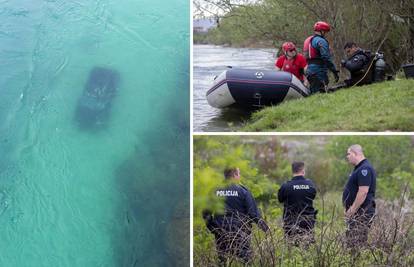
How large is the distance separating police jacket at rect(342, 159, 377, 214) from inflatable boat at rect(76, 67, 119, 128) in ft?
8.59

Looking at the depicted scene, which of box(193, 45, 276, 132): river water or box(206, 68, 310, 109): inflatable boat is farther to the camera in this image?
box(193, 45, 276, 132): river water

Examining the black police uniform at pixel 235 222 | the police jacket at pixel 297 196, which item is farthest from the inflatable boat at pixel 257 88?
the black police uniform at pixel 235 222

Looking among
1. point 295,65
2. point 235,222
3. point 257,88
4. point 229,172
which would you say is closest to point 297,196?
point 235,222

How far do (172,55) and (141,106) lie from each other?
74 centimetres

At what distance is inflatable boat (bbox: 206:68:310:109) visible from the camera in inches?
270

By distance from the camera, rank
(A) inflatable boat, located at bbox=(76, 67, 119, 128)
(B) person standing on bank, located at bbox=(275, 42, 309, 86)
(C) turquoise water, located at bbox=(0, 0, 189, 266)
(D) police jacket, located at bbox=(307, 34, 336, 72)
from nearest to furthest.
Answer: (C) turquoise water, located at bbox=(0, 0, 189, 266) → (A) inflatable boat, located at bbox=(76, 67, 119, 128) → (D) police jacket, located at bbox=(307, 34, 336, 72) → (B) person standing on bank, located at bbox=(275, 42, 309, 86)

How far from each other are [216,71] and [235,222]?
27.9 ft

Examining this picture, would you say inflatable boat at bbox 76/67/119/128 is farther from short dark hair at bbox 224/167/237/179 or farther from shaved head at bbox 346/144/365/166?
shaved head at bbox 346/144/365/166

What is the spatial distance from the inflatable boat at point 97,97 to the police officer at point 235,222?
1936 millimetres

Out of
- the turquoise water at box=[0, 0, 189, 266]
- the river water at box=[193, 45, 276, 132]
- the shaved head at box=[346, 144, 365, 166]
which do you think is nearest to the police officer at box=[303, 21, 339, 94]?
the river water at box=[193, 45, 276, 132]

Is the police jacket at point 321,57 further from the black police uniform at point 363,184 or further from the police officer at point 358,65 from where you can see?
the black police uniform at point 363,184

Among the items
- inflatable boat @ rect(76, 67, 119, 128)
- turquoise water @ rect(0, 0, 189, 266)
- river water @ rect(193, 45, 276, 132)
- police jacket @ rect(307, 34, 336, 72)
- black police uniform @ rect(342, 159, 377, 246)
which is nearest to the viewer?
black police uniform @ rect(342, 159, 377, 246)

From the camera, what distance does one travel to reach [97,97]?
5.67 m

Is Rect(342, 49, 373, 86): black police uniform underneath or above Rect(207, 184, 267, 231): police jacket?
above
